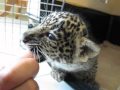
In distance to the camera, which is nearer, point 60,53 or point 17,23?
point 60,53

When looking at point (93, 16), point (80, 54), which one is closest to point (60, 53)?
point (80, 54)

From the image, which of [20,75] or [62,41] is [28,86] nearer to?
[20,75]

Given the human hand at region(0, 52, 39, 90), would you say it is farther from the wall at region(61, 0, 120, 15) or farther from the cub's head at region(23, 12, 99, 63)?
the wall at region(61, 0, 120, 15)

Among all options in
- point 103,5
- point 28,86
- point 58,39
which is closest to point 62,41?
point 58,39

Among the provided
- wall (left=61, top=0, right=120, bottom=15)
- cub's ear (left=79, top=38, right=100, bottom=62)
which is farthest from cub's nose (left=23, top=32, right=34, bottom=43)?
wall (left=61, top=0, right=120, bottom=15)

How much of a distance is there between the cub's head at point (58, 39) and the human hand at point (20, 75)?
0.13m

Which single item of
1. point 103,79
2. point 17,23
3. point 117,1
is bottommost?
point 103,79

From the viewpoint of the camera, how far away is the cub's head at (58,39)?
2.08 feet

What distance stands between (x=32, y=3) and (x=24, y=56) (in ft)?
1.39

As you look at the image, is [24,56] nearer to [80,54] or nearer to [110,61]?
[80,54]

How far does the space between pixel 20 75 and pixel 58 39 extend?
7.7 inches

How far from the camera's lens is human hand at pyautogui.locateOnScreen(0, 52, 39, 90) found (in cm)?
44

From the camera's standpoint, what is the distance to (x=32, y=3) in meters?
0.90

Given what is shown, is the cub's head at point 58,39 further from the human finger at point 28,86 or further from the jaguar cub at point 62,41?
the human finger at point 28,86
